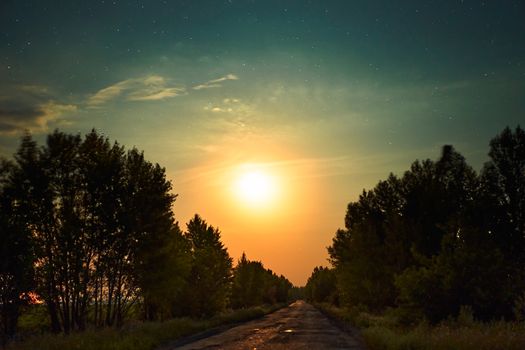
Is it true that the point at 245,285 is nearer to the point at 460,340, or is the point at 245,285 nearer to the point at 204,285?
the point at 204,285

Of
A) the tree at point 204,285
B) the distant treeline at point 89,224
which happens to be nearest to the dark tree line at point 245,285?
the tree at point 204,285

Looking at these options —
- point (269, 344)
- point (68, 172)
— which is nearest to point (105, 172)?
point (68, 172)

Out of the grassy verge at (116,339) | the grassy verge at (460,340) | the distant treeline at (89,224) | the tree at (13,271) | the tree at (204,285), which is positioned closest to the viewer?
the grassy verge at (460,340)

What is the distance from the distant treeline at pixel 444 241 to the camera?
82.2ft

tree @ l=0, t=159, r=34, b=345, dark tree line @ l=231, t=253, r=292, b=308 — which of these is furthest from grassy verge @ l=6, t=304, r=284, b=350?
dark tree line @ l=231, t=253, r=292, b=308

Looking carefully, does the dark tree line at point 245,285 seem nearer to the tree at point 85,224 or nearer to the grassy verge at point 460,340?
the tree at point 85,224

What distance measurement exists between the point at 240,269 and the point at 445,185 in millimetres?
51609

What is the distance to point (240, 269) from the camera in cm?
8944

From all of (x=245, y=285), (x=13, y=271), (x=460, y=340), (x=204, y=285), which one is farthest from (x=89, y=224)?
(x=245, y=285)

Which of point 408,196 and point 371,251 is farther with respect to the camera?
point 371,251

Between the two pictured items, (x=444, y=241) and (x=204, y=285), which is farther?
(x=204, y=285)

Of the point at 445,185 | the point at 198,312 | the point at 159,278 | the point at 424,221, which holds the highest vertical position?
the point at 445,185

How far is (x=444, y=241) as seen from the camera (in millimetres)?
26094

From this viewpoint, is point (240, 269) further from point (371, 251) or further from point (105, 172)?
point (105, 172)
